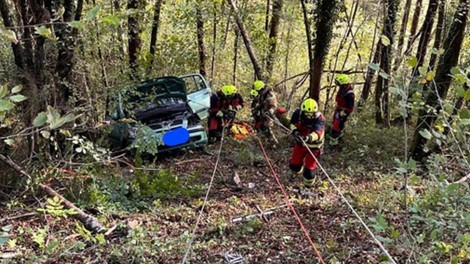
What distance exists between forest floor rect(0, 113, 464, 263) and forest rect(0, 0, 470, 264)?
0.08 feet

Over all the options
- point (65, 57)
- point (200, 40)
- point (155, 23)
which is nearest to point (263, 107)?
point (65, 57)

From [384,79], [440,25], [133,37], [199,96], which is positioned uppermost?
[440,25]

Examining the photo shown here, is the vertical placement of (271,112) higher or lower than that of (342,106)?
lower

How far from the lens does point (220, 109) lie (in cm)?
1064

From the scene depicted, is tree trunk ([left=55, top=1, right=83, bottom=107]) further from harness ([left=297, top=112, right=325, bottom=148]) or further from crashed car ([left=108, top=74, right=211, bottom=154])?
harness ([left=297, top=112, right=325, bottom=148])

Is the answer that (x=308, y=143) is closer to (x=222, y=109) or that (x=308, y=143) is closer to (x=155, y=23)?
(x=222, y=109)

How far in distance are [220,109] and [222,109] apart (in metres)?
0.05

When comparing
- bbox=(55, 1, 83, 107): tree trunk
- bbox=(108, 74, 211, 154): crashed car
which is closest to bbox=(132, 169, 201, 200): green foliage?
bbox=(108, 74, 211, 154): crashed car

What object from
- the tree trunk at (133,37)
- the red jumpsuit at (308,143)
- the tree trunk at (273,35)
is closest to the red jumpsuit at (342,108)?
the red jumpsuit at (308,143)

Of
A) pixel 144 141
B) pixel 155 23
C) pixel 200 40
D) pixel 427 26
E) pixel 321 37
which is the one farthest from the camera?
pixel 200 40

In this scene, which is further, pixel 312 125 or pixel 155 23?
pixel 155 23

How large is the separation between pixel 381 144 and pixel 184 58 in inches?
325

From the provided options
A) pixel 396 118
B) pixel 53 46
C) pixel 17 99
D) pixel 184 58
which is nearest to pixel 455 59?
pixel 396 118

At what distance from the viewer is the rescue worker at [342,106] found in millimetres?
9508
